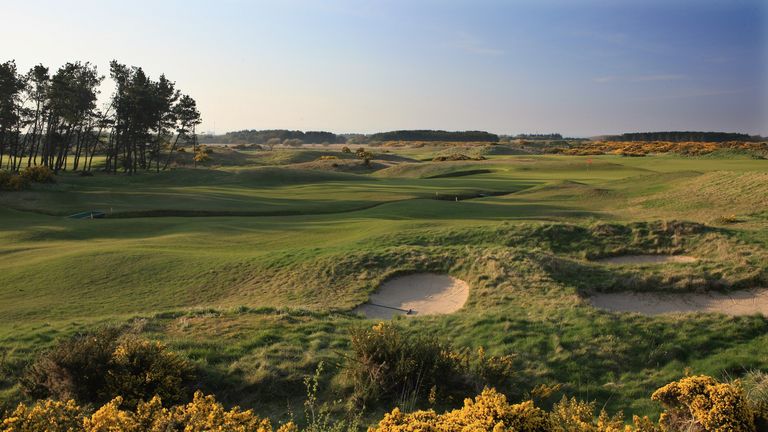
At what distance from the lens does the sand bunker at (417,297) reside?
48.6ft

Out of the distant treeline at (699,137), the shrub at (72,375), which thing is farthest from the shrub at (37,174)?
the distant treeline at (699,137)

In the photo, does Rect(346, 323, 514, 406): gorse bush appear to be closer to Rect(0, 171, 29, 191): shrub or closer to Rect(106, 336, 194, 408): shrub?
Rect(106, 336, 194, 408): shrub

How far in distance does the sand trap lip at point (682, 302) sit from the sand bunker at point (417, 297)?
157 inches

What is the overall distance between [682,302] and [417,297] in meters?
7.40

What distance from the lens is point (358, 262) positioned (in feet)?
59.7

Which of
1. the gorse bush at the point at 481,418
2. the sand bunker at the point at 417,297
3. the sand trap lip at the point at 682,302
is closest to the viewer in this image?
the gorse bush at the point at 481,418

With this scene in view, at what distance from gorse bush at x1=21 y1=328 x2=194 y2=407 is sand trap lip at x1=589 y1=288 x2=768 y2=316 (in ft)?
35.6

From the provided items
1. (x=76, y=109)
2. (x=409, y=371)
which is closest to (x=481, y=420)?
(x=409, y=371)

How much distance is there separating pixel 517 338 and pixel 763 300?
A: 27.1 feet

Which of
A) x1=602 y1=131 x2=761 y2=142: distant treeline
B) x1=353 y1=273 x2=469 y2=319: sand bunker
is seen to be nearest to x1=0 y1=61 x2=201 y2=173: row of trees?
x1=353 y1=273 x2=469 y2=319: sand bunker

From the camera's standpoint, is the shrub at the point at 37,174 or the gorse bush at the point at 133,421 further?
the shrub at the point at 37,174

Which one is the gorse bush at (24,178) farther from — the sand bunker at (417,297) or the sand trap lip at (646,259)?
the sand trap lip at (646,259)

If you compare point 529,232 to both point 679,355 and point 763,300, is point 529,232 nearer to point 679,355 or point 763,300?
point 763,300

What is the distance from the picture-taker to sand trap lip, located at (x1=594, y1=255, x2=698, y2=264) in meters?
18.2
